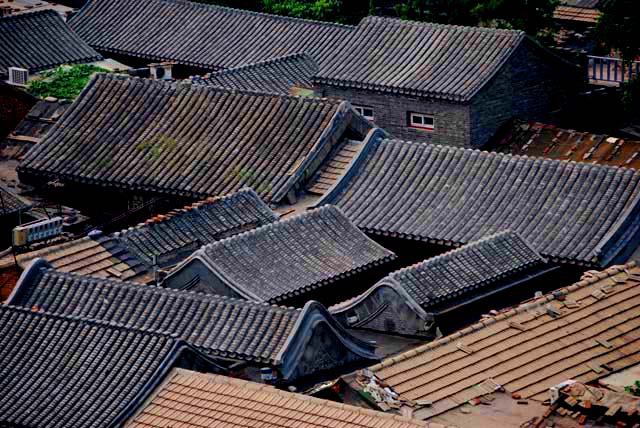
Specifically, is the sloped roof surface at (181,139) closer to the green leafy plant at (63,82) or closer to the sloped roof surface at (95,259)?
the green leafy plant at (63,82)

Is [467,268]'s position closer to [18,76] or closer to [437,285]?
[437,285]

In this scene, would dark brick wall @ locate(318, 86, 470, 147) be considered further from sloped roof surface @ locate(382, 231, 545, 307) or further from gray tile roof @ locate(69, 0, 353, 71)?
sloped roof surface @ locate(382, 231, 545, 307)

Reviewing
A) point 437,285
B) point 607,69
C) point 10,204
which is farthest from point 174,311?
point 607,69

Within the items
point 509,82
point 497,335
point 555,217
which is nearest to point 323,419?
point 497,335

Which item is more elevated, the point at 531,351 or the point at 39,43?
the point at 531,351

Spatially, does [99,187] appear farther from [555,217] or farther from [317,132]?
[555,217]

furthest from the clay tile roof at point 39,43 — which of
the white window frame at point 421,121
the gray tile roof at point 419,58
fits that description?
the white window frame at point 421,121

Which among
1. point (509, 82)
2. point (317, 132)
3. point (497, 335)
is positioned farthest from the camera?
point (509, 82)
